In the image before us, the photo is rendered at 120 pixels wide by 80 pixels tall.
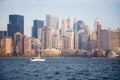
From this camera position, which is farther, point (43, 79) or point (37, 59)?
point (37, 59)

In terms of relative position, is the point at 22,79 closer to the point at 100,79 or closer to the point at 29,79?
the point at 29,79

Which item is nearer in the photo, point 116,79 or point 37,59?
point 116,79

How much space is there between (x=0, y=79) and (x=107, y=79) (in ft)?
62.3

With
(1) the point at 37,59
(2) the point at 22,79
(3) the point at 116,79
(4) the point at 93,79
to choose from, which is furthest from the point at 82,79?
(1) the point at 37,59

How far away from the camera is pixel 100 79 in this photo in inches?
2446

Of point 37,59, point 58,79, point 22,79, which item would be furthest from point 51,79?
point 37,59

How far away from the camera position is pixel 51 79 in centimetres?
6128

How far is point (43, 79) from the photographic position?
2386 inches

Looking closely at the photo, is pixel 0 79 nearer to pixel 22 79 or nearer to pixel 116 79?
pixel 22 79

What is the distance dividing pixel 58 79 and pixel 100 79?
7662 mm

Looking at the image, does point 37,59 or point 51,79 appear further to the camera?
point 37,59

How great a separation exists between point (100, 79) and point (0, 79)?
1777cm

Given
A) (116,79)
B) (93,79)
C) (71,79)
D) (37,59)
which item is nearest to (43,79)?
(71,79)

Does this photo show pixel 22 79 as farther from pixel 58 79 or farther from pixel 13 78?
pixel 58 79
